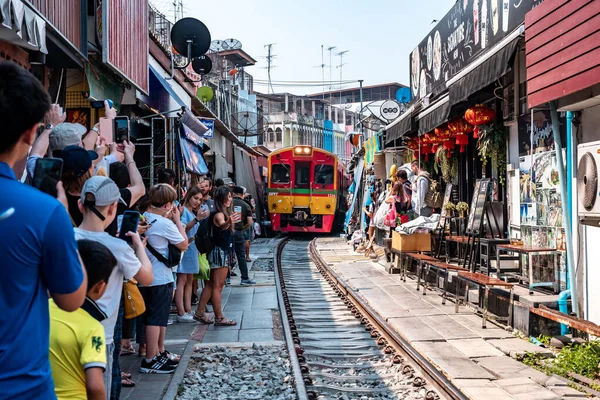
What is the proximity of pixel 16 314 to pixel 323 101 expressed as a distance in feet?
225

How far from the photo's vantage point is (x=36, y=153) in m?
3.97

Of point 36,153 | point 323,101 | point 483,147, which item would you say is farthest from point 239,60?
point 36,153

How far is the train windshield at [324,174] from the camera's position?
26.8 m

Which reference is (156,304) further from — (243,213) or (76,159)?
Result: (243,213)

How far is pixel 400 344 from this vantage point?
24.9ft

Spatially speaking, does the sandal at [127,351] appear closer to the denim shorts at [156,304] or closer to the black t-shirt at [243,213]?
the denim shorts at [156,304]

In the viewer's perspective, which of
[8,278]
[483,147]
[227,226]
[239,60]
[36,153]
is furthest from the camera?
[239,60]

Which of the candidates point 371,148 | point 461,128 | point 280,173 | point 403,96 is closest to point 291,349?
point 461,128

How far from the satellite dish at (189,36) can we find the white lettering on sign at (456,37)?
4.79 m

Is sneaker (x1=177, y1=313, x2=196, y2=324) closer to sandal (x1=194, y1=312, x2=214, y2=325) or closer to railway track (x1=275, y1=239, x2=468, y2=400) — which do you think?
sandal (x1=194, y1=312, x2=214, y2=325)

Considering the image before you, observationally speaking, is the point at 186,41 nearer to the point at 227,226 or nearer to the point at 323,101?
the point at 227,226

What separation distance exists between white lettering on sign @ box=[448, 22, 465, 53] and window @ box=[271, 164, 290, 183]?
12.9m

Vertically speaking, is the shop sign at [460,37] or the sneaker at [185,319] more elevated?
the shop sign at [460,37]

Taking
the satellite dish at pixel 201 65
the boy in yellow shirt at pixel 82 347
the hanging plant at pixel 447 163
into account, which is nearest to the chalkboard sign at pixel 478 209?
the hanging plant at pixel 447 163
